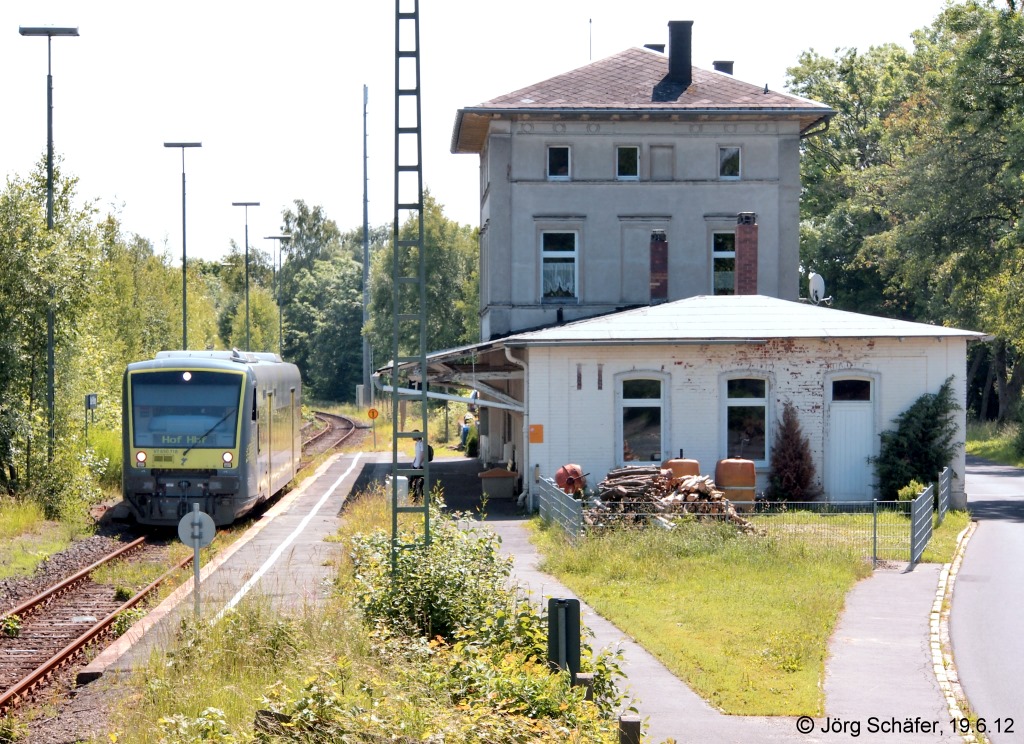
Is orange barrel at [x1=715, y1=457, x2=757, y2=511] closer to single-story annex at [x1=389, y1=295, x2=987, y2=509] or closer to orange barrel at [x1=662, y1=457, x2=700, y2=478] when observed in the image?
orange barrel at [x1=662, y1=457, x2=700, y2=478]

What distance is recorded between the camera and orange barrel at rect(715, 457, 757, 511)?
24859 millimetres

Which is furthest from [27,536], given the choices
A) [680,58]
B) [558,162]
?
[680,58]

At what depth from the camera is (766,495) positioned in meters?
26.4

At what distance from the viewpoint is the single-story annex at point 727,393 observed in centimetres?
2623

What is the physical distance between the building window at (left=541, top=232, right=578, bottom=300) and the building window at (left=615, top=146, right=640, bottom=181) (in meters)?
2.16

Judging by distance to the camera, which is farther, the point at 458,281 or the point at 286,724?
the point at 458,281

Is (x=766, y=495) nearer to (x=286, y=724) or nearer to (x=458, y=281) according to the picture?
(x=286, y=724)

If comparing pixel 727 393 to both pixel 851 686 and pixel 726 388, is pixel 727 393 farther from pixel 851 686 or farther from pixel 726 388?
pixel 851 686

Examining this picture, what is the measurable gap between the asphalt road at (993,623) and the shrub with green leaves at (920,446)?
1428 millimetres

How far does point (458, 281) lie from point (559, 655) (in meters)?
61.6

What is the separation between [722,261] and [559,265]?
184 inches

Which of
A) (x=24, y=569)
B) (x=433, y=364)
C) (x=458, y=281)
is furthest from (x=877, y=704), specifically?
(x=458, y=281)

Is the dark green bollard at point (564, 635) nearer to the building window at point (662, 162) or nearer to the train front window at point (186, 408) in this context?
the train front window at point (186, 408)

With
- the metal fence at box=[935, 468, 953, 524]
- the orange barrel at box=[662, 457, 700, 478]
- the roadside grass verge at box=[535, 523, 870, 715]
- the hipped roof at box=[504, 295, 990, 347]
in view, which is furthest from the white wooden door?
the roadside grass verge at box=[535, 523, 870, 715]
